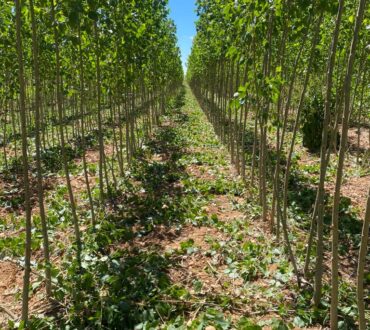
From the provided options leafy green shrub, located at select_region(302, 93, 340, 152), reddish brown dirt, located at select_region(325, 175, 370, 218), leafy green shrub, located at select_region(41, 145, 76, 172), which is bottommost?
leafy green shrub, located at select_region(41, 145, 76, 172)

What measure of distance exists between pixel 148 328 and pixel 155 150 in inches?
329

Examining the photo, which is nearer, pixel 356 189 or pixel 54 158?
pixel 356 189

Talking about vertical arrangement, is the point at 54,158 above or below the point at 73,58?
below

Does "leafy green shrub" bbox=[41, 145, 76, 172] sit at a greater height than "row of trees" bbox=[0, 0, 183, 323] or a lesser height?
lesser

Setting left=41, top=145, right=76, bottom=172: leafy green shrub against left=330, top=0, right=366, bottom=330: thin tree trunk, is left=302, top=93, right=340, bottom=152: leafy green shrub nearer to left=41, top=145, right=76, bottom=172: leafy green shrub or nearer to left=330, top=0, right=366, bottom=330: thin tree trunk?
left=41, top=145, right=76, bottom=172: leafy green shrub

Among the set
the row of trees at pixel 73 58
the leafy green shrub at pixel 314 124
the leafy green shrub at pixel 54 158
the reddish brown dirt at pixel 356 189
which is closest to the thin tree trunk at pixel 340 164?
the row of trees at pixel 73 58

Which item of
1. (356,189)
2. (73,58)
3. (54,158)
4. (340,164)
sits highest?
(73,58)

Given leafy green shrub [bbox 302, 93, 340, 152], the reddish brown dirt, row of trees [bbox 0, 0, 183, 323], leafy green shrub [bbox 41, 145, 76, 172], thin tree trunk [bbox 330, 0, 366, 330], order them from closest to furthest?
thin tree trunk [bbox 330, 0, 366, 330] < row of trees [bbox 0, 0, 183, 323] < the reddish brown dirt < leafy green shrub [bbox 41, 145, 76, 172] < leafy green shrub [bbox 302, 93, 340, 152]

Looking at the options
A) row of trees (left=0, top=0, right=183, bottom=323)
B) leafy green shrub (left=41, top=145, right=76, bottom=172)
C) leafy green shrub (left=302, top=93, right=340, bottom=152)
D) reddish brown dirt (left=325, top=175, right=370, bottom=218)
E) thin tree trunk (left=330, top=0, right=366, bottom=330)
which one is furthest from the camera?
leafy green shrub (left=302, top=93, right=340, bottom=152)

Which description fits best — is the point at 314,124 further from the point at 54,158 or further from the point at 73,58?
the point at 54,158

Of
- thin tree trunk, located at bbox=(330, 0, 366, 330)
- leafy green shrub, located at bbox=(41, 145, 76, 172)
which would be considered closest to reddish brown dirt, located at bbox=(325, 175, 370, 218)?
thin tree trunk, located at bbox=(330, 0, 366, 330)

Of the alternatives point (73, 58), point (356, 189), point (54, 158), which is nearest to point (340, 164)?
point (356, 189)

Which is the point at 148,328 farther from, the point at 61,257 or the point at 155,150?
the point at 155,150

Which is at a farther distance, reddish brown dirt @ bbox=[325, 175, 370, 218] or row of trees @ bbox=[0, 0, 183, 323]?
reddish brown dirt @ bbox=[325, 175, 370, 218]
